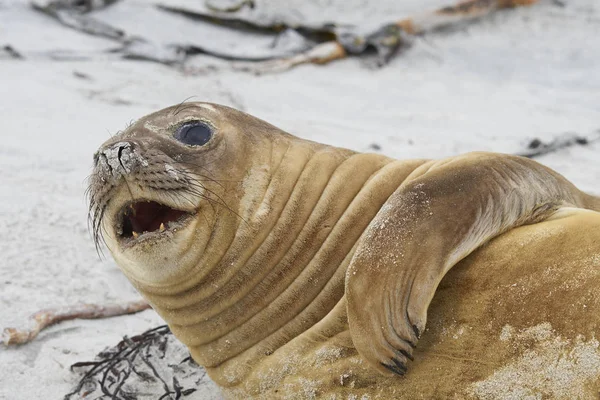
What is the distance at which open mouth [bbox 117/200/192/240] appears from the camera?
115 inches

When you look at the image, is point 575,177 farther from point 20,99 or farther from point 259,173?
point 20,99

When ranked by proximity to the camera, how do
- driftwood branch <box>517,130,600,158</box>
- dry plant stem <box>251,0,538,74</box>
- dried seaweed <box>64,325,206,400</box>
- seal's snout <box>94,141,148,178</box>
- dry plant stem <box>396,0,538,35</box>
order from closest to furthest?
seal's snout <box>94,141,148,178</box> → dried seaweed <box>64,325,206,400</box> → driftwood branch <box>517,130,600,158</box> → dry plant stem <box>251,0,538,74</box> → dry plant stem <box>396,0,538,35</box>

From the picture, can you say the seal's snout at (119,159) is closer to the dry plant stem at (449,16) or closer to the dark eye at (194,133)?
the dark eye at (194,133)

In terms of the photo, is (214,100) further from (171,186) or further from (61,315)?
(171,186)

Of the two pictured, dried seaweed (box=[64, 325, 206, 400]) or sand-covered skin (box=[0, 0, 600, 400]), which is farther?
sand-covered skin (box=[0, 0, 600, 400])

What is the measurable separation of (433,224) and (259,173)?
86 centimetres

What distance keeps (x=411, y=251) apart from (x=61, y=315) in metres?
2.15

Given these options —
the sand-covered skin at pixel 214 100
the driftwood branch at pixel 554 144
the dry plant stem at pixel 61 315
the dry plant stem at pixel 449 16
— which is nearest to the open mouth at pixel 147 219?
the sand-covered skin at pixel 214 100

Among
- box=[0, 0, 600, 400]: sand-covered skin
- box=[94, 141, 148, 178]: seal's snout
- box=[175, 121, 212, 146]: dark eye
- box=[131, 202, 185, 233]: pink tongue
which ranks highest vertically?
box=[175, 121, 212, 146]: dark eye

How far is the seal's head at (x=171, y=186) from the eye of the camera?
2891 millimetres

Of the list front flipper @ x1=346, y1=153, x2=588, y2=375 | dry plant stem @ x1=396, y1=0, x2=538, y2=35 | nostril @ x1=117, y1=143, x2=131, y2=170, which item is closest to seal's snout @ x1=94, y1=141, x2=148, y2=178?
nostril @ x1=117, y1=143, x2=131, y2=170

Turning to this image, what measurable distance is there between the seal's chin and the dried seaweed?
0.75 metres

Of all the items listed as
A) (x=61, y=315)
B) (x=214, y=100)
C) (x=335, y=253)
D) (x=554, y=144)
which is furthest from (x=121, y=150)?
(x=214, y=100)

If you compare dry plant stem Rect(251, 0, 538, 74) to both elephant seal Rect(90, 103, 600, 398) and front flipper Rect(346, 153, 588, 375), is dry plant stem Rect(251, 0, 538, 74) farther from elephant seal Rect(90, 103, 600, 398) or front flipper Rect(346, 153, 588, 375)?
front flipper Rect(346, 153, 588, 375)
